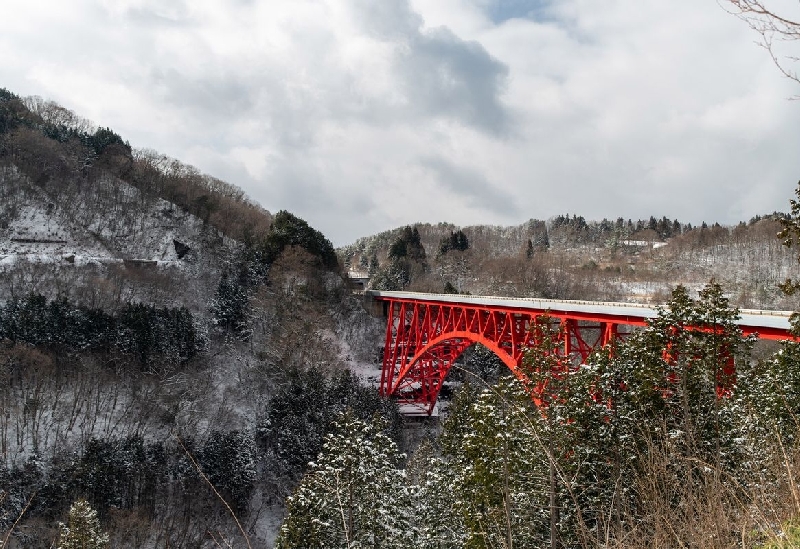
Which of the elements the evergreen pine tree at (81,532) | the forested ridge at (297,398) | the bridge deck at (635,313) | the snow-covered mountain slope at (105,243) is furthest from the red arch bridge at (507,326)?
the snow-covered mountain slope at (105,243)

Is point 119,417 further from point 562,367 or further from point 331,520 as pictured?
point 562,367

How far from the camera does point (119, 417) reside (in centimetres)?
2761

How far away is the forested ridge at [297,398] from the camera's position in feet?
33.8

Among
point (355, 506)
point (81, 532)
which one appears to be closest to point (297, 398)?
point (81, 532)

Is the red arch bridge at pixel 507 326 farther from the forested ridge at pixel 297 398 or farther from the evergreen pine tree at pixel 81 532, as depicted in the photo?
the evergreen pine tree at pixel 81 532

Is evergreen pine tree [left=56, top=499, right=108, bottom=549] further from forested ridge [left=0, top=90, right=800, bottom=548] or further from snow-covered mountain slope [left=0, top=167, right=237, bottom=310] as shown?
snow-covered mountain slope [left=0, top=167, right=237, bottom=310]

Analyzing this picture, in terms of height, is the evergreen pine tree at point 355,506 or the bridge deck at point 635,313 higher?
the bridge deck at point 635,313

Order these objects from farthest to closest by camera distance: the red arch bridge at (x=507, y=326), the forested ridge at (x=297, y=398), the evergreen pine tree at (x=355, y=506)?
the red arch bridge at (x=507, y=326) → the evergreen pine tree at (x=355, y=506) → the forested ridge at (x=297, y=398)

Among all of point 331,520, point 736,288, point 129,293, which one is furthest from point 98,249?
point 736,288

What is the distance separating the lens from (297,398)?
31.3 m

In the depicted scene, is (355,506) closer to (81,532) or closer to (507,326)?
(81,532)

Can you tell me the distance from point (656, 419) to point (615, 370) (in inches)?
54.2

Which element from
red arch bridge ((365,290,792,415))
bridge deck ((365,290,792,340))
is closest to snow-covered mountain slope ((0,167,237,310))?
red arch bridge ((365,290,792,415))

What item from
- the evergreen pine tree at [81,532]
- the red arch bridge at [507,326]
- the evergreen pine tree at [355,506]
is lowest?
the evergreen pine tree at [81,532]
